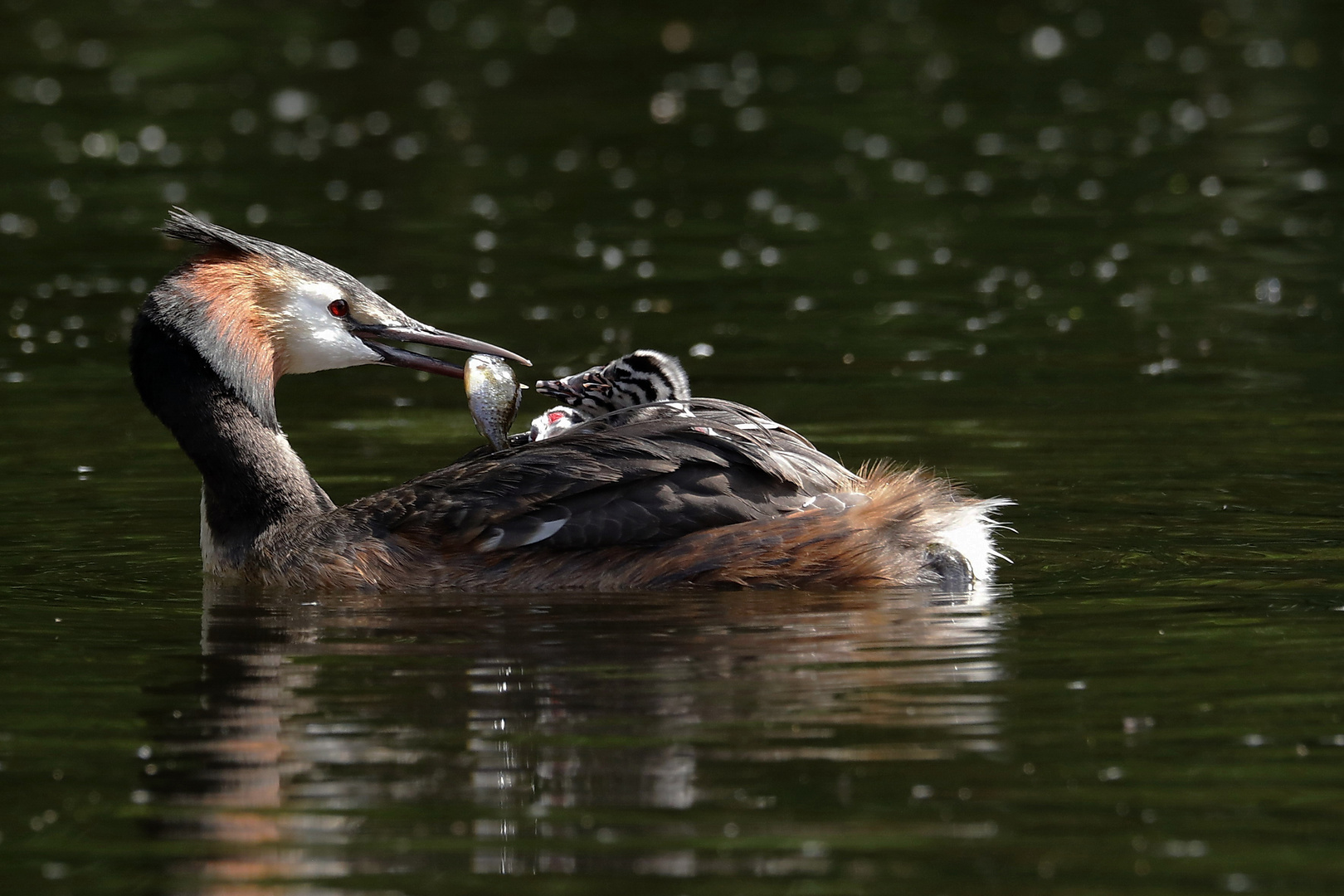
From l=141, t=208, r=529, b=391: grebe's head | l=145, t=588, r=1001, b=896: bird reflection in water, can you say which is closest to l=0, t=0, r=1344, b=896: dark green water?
l=145, t=588, r=1001, b=896: bird reflection in water

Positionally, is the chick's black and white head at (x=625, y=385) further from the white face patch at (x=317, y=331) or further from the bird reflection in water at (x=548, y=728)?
the bird reflection in water at (x=548, y=728)

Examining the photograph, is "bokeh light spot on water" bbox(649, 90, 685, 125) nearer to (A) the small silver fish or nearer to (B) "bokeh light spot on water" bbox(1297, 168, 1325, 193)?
(B) "bokeh light spot on water" bbox(1297, 168, 1325, 193)

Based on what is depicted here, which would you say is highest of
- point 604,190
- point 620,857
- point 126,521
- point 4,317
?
point 604,190

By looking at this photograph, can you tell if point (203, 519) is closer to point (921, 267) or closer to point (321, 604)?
point (321, 604)

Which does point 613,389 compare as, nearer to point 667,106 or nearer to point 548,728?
point 548,728

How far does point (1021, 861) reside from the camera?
5.64m

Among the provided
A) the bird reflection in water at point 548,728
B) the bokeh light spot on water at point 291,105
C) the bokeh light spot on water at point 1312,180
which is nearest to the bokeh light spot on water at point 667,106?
the bokeh light spot on water at point 291,105

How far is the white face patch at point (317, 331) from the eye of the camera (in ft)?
31.5

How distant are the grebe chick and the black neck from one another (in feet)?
3.93

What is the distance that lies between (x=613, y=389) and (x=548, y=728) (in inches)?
137

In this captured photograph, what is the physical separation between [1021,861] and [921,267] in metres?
12.1

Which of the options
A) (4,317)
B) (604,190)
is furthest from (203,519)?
(604,190)

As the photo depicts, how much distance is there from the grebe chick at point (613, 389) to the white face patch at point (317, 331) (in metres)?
0.92

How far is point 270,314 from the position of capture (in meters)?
9.61
